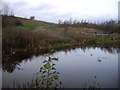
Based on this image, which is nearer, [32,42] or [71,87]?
[71,87]

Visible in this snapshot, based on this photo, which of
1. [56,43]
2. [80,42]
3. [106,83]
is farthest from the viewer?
[80,42]

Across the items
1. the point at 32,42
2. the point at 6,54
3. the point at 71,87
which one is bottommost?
the point at 71,87

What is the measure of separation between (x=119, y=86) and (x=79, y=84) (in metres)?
1.28

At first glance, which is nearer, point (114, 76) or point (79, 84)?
point (79, 84)

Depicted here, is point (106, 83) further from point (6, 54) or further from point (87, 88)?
point (6, 54)

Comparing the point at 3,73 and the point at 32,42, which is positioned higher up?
the point at 32,42

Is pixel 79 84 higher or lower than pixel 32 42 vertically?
lower

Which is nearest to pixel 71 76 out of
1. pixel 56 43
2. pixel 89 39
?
pixel 56 43

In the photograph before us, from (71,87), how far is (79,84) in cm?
38

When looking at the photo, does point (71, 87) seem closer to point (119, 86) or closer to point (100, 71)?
point (119, 86)

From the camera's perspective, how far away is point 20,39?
9781 mm

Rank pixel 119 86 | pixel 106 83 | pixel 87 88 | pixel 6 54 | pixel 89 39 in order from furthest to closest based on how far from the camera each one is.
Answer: pixel 89 39, pixel 6 54, pixel 106 83, pixel 119 86, pixel 87 88

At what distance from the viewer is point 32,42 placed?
10578 millimetres

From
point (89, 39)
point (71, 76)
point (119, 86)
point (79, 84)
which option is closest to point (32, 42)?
point (71, 76)
